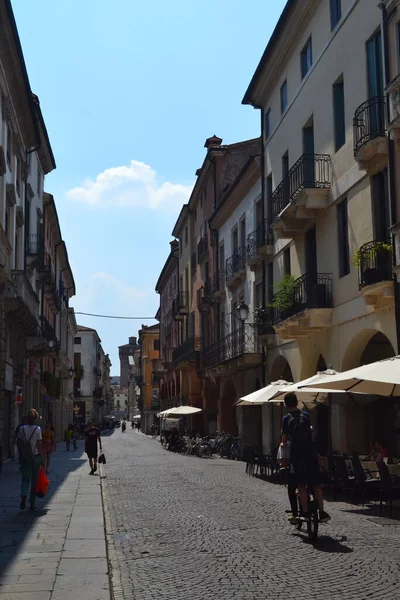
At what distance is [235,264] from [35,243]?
9913 millimetres

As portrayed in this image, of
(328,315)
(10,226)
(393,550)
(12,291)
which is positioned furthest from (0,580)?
(10,226)

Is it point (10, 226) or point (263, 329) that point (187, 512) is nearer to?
point (263, 329)

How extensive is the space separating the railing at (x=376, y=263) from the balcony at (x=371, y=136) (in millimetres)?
1806

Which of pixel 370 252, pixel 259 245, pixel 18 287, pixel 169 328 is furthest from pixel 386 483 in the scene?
pixel 169 328

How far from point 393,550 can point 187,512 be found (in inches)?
198

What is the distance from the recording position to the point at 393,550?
9.39 metres

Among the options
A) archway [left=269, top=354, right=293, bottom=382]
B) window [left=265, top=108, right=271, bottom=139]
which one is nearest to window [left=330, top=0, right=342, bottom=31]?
window [left=265, top=108, right=271, bottom=139]

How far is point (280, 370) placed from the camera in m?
27.9

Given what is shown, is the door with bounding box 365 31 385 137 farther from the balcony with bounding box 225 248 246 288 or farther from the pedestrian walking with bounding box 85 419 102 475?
the balcony with bounding box 225 248 246 288

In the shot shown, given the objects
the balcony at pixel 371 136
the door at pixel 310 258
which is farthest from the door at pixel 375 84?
the door at pixel 310 258

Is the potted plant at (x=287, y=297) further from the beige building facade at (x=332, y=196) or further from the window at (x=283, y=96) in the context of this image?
the window at (x=283, y=96)

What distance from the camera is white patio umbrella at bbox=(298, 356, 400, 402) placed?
12.5 m

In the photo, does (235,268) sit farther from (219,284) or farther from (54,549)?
(54,549)

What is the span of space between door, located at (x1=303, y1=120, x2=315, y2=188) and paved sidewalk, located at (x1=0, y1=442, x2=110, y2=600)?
10313 millimetres
